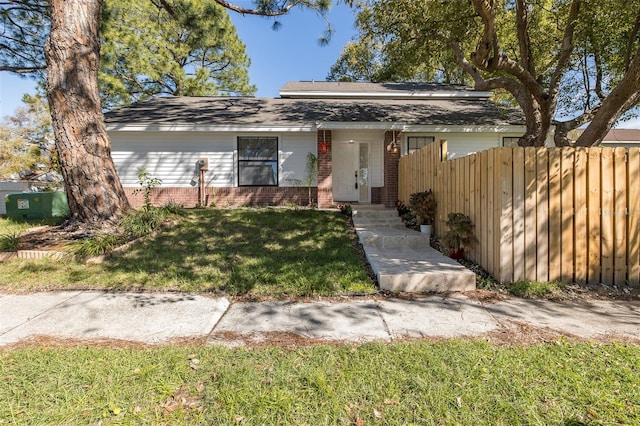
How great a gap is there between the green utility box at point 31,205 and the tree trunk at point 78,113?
3.80 m

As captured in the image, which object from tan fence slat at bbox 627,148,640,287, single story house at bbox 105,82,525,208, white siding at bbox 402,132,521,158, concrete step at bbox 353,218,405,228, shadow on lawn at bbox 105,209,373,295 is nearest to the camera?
tan fence slat at bbox 627,148,640,287

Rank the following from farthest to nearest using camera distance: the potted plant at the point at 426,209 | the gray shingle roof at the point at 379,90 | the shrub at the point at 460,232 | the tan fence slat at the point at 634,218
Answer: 1. the gray shingle roof at the point at 379,90
2. the potted plant at the point at 426,209
3. the shrub at the point at 460,232
4. the tan fence slat at the point at 634,218

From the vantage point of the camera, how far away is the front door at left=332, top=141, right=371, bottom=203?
10.7 m

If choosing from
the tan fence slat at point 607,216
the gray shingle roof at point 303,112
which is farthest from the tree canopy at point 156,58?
the tan fence slat at point 607,216

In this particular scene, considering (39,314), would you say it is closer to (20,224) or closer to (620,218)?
(20,224)

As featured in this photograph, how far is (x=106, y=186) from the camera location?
6.45 m

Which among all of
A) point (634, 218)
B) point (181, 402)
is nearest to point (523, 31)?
point (634, 218)

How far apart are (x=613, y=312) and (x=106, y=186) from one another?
29.2ft

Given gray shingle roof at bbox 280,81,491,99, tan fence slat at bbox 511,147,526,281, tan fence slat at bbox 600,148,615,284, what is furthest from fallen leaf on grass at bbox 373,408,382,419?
gray shingle roof at bbox 280,81,491,99

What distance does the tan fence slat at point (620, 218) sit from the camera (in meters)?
4.36

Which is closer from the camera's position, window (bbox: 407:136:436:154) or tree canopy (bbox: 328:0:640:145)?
tree canopy (bbox: 328:0:640:145)

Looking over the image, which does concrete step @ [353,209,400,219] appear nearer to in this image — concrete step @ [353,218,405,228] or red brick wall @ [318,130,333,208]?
concrete step @ [353,218,405,228]

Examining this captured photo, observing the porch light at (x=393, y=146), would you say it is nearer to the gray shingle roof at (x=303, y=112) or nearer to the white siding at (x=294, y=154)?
the gray shingle roof at (x=303, y=112)

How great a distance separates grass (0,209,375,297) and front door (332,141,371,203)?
11.9 feet
